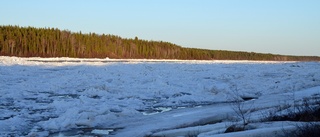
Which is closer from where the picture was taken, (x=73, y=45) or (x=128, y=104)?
(x=128, y=104)

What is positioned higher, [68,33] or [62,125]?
[68,33]

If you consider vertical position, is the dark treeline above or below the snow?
above

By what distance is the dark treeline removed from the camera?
38.2 metres

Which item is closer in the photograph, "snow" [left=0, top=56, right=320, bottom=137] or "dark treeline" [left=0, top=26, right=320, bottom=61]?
"snow" [left=0, top=56, right=320, bottom=137]

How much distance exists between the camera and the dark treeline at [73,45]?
38188mm

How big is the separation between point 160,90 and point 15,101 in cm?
469

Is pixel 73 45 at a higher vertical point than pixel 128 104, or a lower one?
higher

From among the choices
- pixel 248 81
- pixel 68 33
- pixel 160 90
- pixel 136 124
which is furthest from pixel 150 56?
pixel 136 124

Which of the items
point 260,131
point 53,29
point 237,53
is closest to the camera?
point 260,131

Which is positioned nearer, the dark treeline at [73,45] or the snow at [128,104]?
the snow at [128,104]

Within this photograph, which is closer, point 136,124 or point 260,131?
point 260,131

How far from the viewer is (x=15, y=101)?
31.6ft

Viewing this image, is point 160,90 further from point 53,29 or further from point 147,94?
point 53,29

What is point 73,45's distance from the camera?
43.4 m
